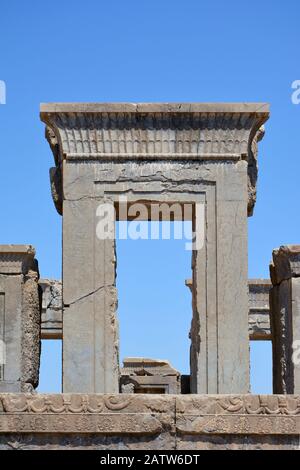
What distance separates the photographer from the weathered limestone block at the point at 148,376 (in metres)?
22.1

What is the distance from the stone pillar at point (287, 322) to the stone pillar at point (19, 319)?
9.44 ft

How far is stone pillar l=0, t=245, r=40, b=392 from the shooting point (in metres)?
14.9

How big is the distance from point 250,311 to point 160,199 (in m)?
7.18

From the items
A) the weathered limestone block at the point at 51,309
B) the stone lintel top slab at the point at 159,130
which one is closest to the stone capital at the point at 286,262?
the stone lintel top slab at the point at 159,130

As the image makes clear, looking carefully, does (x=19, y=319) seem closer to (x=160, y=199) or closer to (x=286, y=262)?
(x=160, y=199)

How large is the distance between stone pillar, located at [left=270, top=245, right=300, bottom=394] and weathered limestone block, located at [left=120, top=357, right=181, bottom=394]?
7.46 m

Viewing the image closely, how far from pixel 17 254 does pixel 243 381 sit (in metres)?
3.46

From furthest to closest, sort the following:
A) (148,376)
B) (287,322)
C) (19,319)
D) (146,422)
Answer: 1. (148,376)
2. (19,319)
3. (287,322)
4. (146,422)

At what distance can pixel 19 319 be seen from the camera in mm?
15117

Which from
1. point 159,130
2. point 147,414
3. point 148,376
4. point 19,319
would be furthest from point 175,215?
point 148,376

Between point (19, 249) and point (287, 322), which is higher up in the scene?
point (19, 249)

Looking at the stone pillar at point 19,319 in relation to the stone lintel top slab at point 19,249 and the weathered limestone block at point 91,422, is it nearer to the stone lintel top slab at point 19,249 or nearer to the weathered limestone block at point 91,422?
the stone lintel top slab at point 19,249
